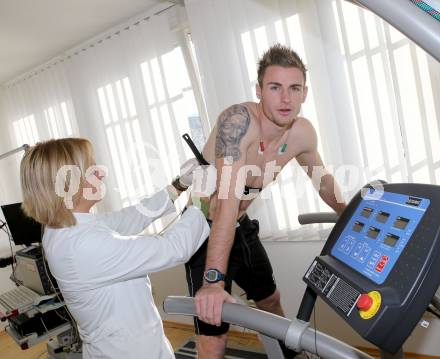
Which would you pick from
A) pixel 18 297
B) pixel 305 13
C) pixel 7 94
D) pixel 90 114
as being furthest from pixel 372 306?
pixel 7 94

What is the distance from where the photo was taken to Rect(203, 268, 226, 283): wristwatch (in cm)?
125

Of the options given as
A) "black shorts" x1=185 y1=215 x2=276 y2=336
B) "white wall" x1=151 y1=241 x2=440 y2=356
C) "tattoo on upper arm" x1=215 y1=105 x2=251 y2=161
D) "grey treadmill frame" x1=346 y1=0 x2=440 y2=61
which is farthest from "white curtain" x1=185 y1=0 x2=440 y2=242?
"grey treadmill frame" x1=346 y1=0 x2=440 y2=61

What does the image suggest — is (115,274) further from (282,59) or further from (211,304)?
(282,59)

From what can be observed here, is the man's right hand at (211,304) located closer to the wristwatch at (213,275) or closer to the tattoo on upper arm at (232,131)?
the wristwatch at (213,275)

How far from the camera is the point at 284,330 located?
3.11ft

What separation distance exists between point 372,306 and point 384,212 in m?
0.26

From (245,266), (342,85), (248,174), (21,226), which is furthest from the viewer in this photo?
(21,226)

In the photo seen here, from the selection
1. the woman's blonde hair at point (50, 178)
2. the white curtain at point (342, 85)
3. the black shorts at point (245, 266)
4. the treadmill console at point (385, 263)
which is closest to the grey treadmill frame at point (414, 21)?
the treadmill console at point (385, 263)

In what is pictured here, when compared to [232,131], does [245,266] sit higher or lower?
lower

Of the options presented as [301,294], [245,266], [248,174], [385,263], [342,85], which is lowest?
[301,294]

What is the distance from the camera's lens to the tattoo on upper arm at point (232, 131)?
1.49 metres

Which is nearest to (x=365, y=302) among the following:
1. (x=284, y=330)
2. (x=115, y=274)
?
(x=284, y=330)

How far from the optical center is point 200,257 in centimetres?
180

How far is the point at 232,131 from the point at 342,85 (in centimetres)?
112
